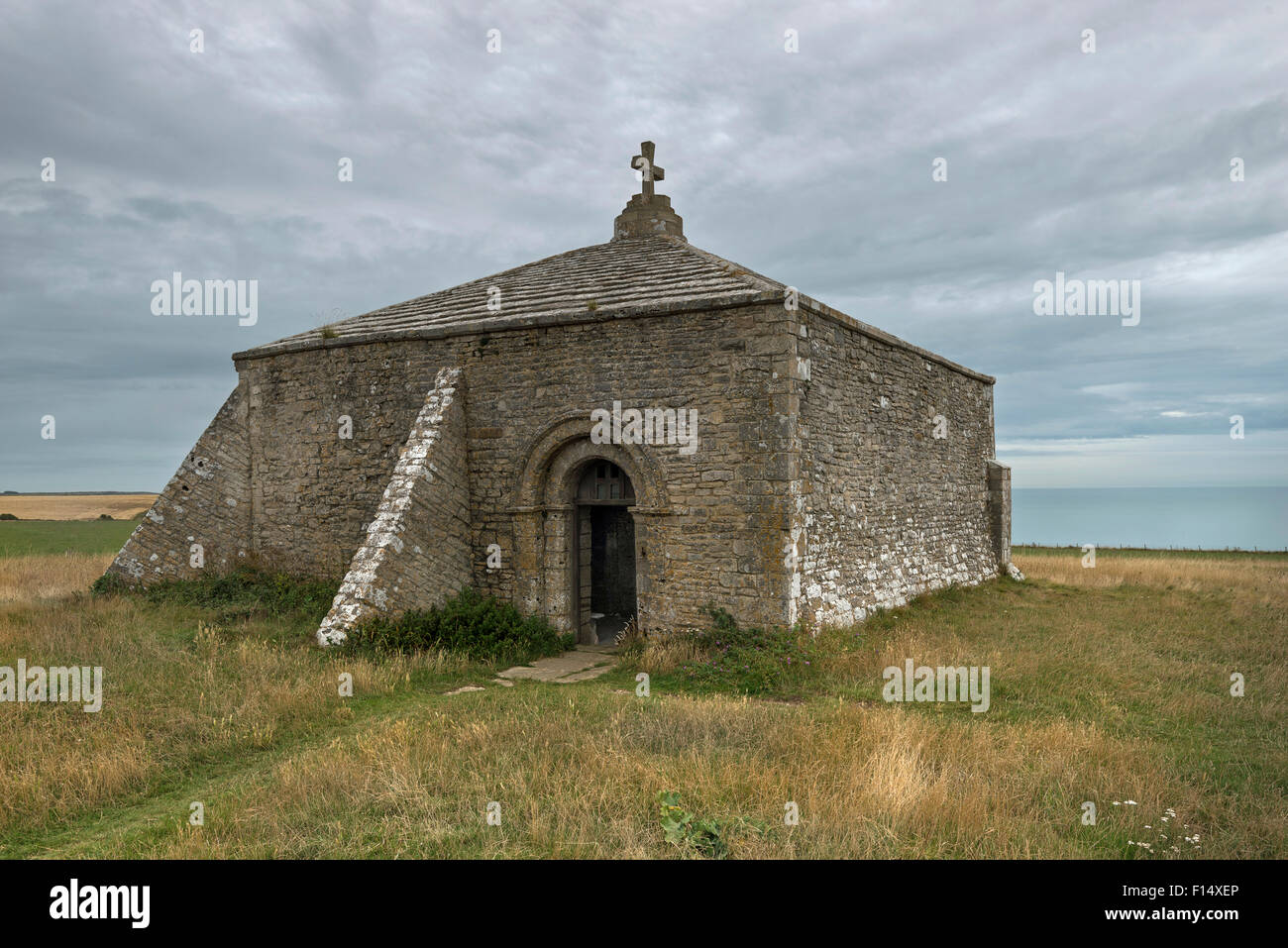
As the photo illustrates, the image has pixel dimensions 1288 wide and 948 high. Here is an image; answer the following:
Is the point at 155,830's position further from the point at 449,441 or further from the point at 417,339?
the point at 417,339

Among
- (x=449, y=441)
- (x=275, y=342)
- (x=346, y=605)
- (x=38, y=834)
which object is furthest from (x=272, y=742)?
(x=275, y=342)

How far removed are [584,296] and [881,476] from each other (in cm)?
576

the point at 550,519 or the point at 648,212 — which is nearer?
the point at 550,519

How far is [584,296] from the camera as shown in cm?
1191

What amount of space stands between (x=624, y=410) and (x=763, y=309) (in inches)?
Result: 93.3

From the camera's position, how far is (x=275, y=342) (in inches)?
568

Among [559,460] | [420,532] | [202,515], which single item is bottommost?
[420,532]

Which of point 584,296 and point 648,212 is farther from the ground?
point 648,212

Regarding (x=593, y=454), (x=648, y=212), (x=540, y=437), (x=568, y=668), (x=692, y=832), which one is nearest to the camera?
(x=692, y=832)

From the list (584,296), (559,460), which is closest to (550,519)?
(559,460)

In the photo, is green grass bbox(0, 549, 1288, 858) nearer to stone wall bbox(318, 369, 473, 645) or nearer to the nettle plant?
the nettle plant

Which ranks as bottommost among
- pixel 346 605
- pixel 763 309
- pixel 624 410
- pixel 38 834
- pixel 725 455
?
pixel 38 834

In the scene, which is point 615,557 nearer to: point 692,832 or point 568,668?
point 568,668

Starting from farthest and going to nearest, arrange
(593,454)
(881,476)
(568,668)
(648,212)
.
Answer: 1. (648,212)
2. (881,476)
3. (593,454)
4. (568,668)
